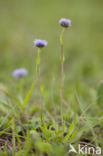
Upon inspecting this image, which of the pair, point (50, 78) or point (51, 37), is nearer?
point (50, 78)

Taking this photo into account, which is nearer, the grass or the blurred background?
the grass

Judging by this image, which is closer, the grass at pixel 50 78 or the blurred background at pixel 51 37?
the grass at pixel 50 78

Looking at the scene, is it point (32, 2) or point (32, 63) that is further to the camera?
point (32, 2)

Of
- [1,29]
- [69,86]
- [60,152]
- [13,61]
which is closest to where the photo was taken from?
[60,152]

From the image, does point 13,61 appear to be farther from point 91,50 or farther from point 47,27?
point 47,27

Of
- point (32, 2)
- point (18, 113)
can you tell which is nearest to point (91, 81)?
point (18, 113)

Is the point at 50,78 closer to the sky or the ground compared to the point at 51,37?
closer to the ground
